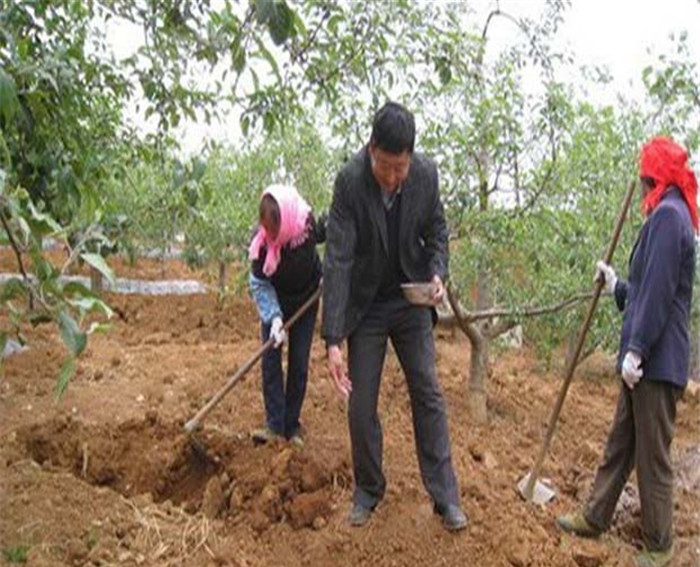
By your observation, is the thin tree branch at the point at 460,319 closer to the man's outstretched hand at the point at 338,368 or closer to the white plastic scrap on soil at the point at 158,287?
the man's outstretched hand at the point at 338,368

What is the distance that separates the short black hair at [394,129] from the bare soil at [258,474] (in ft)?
5.17

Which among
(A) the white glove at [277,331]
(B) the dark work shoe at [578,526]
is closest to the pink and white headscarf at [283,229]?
(A) the white glove at [277,331]

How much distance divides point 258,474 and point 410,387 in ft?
3.37

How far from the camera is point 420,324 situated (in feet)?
11.4

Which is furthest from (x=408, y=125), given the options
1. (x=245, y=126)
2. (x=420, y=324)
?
(x=420, y=324)

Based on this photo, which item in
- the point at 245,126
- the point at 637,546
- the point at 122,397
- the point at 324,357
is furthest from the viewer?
the point at 324,357

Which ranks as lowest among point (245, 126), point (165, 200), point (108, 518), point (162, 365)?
point (162, 365)

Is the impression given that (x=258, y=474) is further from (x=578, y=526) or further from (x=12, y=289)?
(x=12, y=289)

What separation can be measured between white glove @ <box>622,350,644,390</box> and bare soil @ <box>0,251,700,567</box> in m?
0.79

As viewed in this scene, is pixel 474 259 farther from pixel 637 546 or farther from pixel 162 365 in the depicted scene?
pixel 162 365

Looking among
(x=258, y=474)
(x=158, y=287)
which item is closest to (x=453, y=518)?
(x=258, y=474)

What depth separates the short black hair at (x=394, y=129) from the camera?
9.89ft

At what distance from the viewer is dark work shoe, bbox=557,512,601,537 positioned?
12.1ft

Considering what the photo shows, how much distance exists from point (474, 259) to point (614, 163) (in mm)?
970
